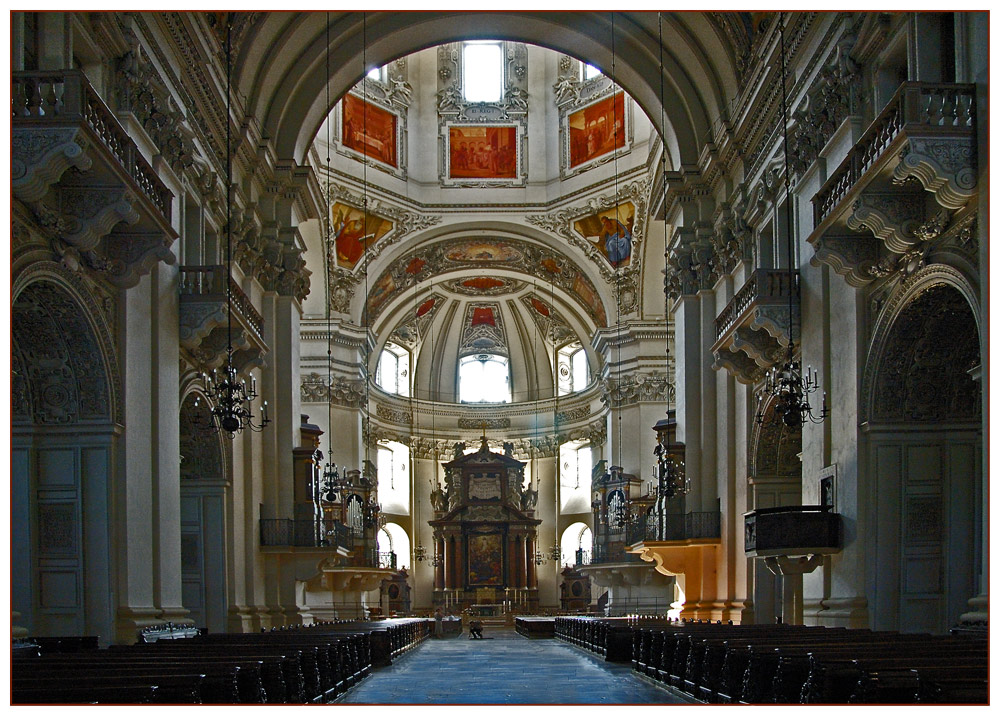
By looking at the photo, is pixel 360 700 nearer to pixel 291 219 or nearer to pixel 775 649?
pixel 775 649

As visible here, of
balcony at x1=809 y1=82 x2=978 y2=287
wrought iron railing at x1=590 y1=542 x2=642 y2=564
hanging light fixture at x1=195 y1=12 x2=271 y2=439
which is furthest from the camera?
wrought iron railing at x1=590 y1=542 x2=642 y2=564

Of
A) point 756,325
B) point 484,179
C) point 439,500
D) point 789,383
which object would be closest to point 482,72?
point 484,179

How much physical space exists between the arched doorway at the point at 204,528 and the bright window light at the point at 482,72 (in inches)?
761

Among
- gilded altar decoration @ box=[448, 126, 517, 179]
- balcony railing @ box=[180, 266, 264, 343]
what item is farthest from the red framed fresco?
balcony railing @ box=[180, 266, 264, 343]

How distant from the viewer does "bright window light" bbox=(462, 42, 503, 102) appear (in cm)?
3566

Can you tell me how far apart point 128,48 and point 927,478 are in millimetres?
10037

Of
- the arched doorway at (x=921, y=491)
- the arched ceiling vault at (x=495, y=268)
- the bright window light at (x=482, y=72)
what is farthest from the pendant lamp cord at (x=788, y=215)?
the bright window light at (x=482, y=72)

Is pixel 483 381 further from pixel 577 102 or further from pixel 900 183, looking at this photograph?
pixel 900 183

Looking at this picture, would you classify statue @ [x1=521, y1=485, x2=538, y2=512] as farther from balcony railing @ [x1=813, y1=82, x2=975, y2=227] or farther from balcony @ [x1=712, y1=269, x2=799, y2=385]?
balcony railing @ [x1=813, y1=82, x2=975, y2=227]

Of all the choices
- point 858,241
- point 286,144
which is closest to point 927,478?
point 858,241

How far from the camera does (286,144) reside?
71.4 ft

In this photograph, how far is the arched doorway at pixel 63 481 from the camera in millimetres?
12883

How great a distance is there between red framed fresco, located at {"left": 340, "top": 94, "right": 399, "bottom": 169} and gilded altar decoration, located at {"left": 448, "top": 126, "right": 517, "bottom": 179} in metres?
1.80

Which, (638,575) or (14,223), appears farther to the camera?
(638,575)
